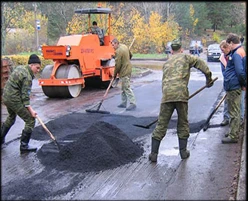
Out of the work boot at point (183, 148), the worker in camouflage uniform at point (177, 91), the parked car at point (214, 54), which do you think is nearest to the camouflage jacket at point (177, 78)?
the worker in camouflage uniform at point (177, 91)

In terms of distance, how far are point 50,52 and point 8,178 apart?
6807 millimetres

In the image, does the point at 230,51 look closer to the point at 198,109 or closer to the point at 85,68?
the point at 198,109

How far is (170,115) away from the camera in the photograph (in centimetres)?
516

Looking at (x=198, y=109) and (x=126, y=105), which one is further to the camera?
(x=126, y=105)

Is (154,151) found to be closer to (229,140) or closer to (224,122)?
(229,140)

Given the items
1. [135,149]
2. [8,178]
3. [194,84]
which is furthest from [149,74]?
[8,178]

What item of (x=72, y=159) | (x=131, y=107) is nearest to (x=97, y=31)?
(x=131, y=107)

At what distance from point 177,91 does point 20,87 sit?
2420mm

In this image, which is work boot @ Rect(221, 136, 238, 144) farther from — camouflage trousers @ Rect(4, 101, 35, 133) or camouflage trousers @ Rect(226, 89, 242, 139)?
camouflage trousers @ Rect(4, 101, 35, 133)

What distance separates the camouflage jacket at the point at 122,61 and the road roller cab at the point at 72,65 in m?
2.20

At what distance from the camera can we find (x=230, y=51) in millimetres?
5809

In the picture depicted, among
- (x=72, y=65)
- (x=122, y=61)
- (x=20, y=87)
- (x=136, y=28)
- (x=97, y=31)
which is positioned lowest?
(x=72, y=65)

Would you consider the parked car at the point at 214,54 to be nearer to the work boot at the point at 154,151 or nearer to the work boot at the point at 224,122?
the work boot at the point at 224,122

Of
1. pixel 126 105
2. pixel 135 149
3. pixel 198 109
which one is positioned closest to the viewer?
pixel 135 149
